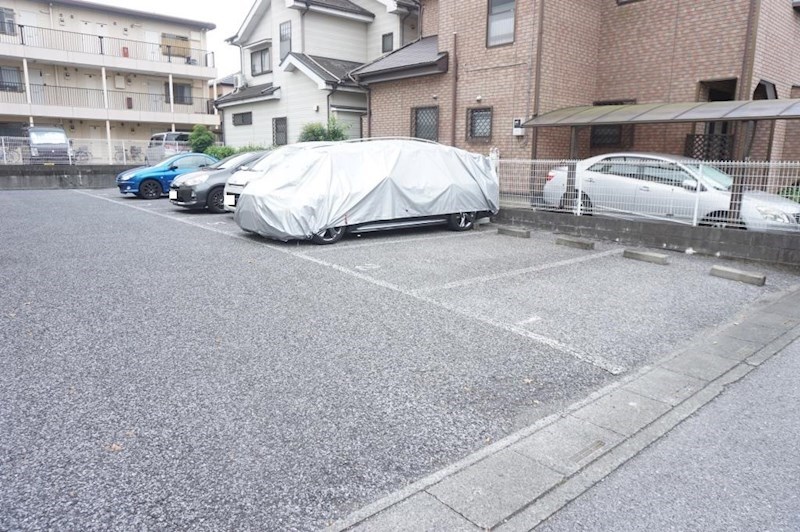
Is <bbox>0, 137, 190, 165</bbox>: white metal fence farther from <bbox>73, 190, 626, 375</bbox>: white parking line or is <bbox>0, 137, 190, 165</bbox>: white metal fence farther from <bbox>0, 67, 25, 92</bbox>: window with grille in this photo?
<bbox>73, 190, 626, 375</bbox>: white parking line

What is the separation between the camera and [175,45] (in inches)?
1135

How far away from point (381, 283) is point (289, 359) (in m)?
2.49

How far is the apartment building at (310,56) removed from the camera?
1792 cm

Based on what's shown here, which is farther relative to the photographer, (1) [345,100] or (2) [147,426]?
(1) [345,100]

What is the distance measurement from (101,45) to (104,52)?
0.33 m

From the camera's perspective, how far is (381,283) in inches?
255

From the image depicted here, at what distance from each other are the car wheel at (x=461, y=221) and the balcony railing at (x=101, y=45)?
2355 centimetres

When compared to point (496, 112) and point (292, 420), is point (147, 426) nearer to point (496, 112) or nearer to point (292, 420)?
point (292, 420)

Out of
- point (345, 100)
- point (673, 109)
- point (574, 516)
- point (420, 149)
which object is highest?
point (345, 100)

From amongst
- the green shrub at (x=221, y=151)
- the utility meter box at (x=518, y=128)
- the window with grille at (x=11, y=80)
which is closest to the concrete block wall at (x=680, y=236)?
the utility meter box at (x=518, y=128)

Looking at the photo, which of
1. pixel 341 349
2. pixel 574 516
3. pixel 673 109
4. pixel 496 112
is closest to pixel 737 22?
pixel 673 109

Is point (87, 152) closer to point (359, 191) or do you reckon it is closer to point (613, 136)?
point (359, 191)

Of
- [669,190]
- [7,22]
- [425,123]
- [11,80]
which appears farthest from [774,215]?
[7,22]

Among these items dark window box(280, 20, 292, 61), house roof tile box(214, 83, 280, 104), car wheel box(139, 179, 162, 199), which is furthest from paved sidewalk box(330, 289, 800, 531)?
dark window box(280, 20, 292, 61)
